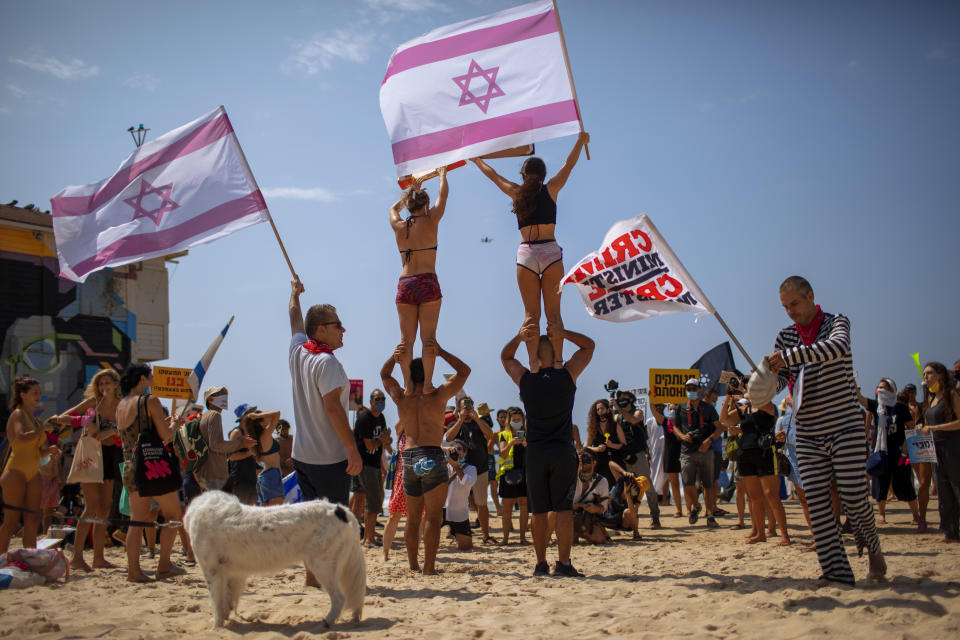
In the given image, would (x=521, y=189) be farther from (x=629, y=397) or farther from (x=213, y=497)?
(x=629, y=397)

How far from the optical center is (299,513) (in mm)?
4723

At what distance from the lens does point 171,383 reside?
621 inches

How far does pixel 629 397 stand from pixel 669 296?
20.1 feet

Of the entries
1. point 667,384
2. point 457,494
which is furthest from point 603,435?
point 667,384

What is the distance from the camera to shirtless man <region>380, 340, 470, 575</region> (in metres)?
6.72

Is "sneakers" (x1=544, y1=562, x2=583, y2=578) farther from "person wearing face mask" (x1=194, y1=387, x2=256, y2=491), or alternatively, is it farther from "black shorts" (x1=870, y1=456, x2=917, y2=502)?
"black shorts" (x1=870, y1=456, x2=917, y2=502)

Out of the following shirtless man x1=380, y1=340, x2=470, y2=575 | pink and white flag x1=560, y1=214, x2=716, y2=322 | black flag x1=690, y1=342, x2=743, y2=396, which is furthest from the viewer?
black flag x1=690, y1=342, x2=743, y2=396

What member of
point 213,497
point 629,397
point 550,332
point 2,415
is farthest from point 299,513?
point 2,415

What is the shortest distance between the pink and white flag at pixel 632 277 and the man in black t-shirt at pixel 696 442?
517 centimetres

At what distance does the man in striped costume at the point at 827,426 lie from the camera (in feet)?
16.6

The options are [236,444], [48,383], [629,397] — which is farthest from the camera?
[48,383]

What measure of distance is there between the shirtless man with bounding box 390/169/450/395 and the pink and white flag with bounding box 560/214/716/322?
139 cm

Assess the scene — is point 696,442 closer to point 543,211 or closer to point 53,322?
point 543,211

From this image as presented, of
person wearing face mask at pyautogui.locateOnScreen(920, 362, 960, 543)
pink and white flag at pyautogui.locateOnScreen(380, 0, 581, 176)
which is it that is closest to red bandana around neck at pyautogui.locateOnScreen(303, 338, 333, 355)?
pink and white flag at pyautogui.locateOnScreen(380, 0, 581, 176)
